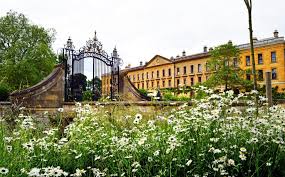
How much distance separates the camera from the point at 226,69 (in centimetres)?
3756

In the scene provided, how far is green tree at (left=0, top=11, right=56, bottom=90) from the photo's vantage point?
30125 millimetres

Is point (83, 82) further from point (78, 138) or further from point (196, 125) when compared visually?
point (196, 125)

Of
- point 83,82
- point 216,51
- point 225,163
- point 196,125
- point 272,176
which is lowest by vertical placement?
point 272,176

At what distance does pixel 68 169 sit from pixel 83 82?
10.2 m

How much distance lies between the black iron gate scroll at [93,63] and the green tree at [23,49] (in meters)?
16.9

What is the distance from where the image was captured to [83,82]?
1382 centimetres

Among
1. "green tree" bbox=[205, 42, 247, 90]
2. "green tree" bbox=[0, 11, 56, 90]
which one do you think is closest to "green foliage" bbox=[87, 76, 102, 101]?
"green tree" bbox=[0, 11, 56, 90]

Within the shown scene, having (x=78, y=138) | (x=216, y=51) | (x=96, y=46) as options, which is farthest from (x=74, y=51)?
(x=216, y=51)

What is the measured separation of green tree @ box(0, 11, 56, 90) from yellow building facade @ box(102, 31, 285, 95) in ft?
34.2

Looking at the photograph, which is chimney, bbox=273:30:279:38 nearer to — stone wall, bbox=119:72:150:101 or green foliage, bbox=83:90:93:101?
stone wall, bbox=119:72:150:101

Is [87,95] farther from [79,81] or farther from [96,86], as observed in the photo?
[96,86]

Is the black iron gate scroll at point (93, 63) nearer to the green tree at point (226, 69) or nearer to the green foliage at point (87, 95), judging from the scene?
the green foliage at point (87, 95)

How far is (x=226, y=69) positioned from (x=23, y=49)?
2066cm

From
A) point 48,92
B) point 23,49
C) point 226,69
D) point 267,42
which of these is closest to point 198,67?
point 267,42
